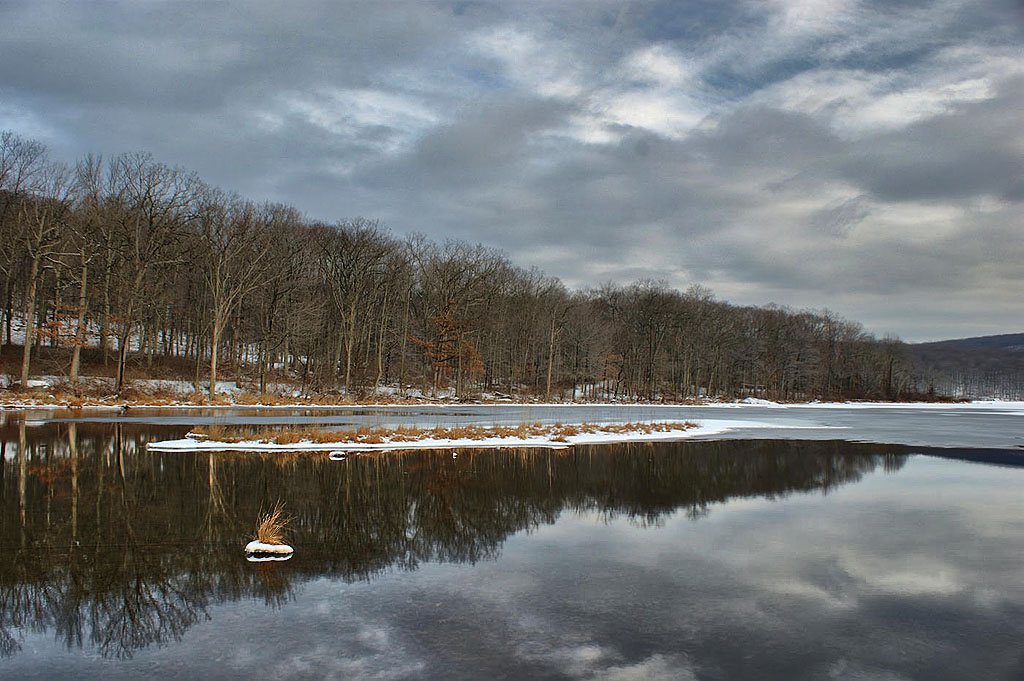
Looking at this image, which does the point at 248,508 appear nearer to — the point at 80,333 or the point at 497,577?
the point at 497,577

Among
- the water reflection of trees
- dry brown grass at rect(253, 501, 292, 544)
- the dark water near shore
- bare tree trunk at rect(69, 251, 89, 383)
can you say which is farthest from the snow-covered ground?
bare tree trunk at rect(69, 251, 89, 383)

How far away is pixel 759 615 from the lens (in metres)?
7.33

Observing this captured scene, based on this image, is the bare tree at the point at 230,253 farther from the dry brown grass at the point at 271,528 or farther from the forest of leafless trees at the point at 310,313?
the dry brown grass at the point at 271,528

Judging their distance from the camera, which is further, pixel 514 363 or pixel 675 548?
pixel 514 363

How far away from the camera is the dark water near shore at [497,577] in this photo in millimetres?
6051

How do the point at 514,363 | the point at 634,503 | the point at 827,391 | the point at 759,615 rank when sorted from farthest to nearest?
the point at 827,391
the point at 514,363
the point at 634,503
the point at 759,615

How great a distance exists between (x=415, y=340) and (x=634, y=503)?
4617 centimetres

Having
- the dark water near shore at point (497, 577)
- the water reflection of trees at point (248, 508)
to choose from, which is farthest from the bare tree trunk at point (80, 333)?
the dark water near shore at point (497, 577)

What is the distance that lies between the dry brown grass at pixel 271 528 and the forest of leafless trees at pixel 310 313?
115ft

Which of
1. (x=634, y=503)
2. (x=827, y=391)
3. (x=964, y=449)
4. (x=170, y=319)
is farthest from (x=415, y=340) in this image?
(x=827, y=391)

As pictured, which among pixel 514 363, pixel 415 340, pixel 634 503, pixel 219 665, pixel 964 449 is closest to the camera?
pixel 219 665

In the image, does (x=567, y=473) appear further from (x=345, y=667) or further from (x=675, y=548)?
(x=345, y=667)

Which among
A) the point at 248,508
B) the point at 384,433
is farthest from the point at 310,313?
the point at 248,508

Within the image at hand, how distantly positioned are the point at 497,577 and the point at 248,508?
223 inches
